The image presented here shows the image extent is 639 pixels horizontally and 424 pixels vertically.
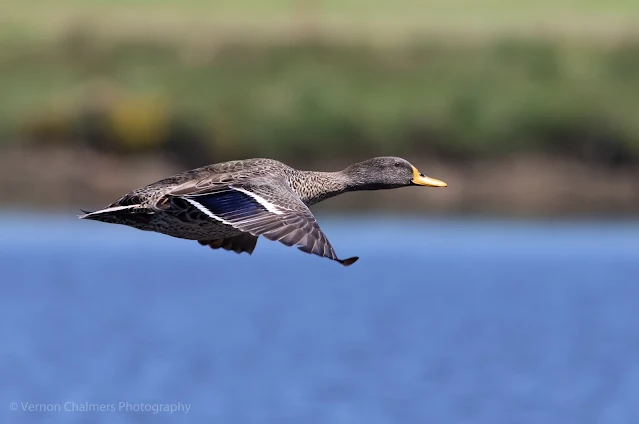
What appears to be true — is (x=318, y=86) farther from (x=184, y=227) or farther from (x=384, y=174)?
(x=184, y=227)

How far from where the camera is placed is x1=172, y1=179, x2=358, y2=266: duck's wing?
8.70 m

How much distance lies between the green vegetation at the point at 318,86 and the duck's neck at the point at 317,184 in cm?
1884

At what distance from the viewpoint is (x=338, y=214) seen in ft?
94.3

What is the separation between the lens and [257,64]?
1281 inches

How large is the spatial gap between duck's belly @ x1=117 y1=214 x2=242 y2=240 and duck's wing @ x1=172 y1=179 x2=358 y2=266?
0.56 ft

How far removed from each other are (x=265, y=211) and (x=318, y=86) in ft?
72.2

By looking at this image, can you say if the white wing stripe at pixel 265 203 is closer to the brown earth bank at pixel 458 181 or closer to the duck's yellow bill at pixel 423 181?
the duck's yellow bill at pixel 423 181

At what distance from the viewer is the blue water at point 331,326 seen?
1521cm

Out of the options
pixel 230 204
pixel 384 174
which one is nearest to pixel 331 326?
pixel 384 174

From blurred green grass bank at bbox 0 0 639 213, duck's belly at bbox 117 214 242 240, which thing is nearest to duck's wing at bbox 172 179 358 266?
duck's belly at bbox 117 214 242 240

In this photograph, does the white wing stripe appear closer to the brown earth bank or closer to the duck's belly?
the duck's belly

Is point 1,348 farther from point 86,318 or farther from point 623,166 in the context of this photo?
point 623,166

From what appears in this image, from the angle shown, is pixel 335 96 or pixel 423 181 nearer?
pixel 423 181

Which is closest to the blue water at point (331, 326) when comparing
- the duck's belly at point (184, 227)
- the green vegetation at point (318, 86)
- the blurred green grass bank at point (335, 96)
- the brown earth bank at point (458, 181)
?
the brown earth bank at point (458, 181)
